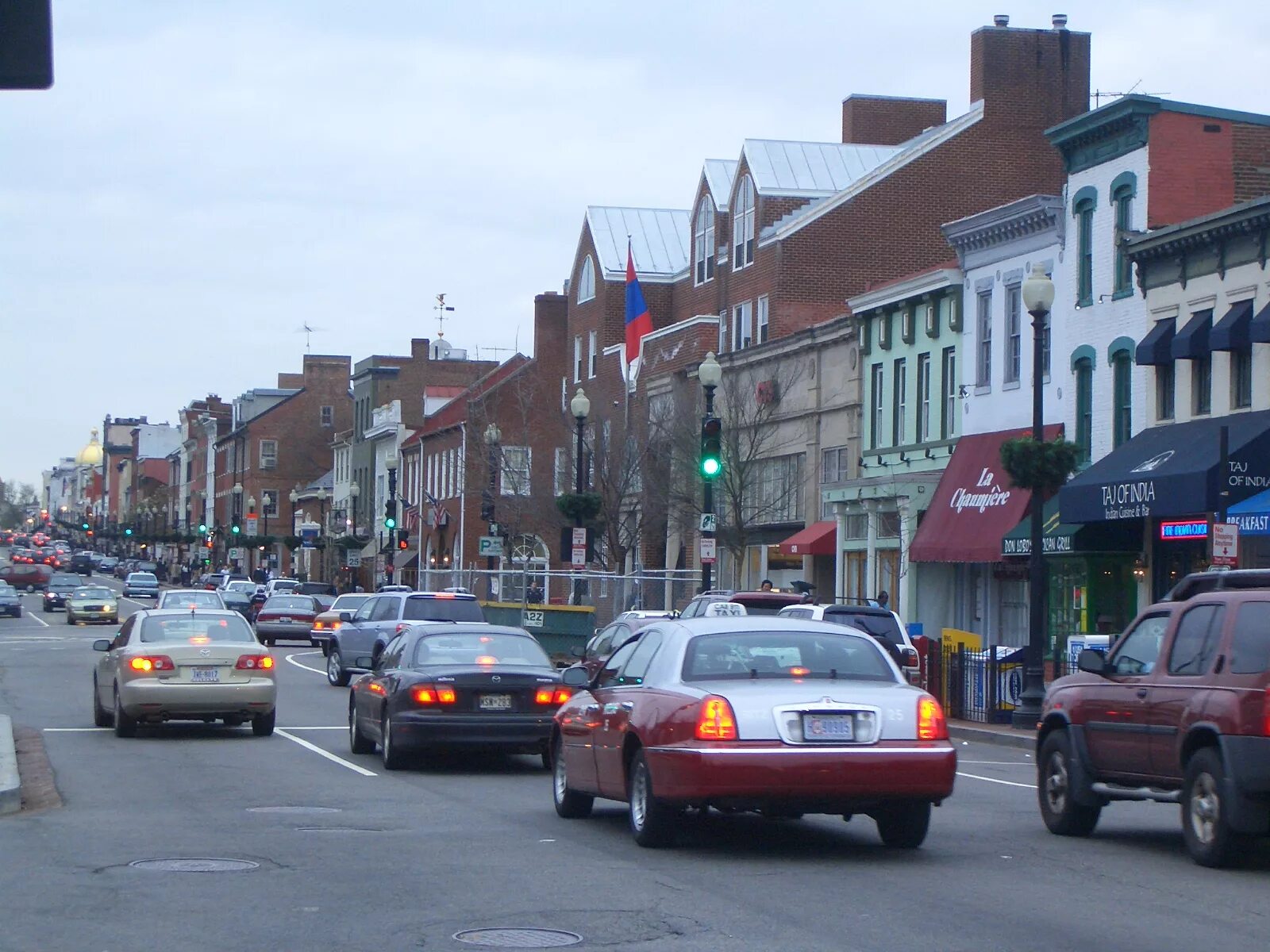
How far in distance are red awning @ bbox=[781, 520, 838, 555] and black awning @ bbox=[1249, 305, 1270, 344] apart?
16.9 meters

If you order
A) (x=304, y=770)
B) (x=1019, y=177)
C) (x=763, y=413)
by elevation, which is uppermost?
(x=1019, y=177)

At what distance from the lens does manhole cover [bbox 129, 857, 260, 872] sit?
36.3 feet

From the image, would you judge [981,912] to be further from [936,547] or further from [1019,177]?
[1019,177]

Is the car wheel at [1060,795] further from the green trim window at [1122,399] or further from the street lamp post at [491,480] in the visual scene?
the street lamp post at [491,480]

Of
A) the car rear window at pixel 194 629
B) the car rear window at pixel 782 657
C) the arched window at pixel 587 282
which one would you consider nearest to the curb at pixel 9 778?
the car rear window at pixel 194 629

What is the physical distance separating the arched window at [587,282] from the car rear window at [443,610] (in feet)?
114

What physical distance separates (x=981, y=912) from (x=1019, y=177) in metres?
42.8

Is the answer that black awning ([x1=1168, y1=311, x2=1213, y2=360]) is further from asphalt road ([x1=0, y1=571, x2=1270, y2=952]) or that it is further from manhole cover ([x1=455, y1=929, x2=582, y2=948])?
manhole cover ([x1=455, y1=929, x2=582, y2=948])

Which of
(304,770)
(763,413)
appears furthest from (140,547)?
(304,770)

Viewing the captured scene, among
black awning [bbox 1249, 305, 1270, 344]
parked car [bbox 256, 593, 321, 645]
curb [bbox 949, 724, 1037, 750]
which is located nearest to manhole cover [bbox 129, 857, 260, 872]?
curb [bbox 949, 724, 1037, 750]

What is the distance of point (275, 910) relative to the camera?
31.6ft

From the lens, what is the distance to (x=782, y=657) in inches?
470

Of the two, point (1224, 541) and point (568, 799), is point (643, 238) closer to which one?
point (1224, 541)

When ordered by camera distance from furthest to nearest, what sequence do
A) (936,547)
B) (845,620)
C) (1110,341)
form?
1. (936,547)
2. (1110,341)
3. (845,620)
